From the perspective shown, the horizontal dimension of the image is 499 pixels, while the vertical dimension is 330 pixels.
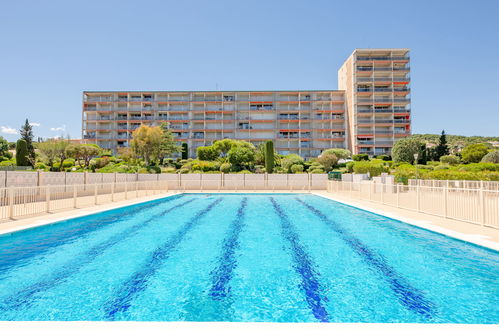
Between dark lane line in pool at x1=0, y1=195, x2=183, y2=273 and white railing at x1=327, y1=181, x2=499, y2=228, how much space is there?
40.6ft

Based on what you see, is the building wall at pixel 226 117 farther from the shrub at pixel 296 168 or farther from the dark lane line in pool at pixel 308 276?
the dark lane line in pool at pixel 308 276

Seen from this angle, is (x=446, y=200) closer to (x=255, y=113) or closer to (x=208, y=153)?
(x=208, y=153)

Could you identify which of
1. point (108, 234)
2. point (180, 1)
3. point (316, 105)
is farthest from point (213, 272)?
point (316, 105)

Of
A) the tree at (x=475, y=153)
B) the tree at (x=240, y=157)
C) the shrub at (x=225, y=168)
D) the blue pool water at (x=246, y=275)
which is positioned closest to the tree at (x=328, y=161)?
the tree at (x=240, y=157)

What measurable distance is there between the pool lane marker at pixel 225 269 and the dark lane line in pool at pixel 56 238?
14.3 ft

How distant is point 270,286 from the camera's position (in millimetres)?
4809

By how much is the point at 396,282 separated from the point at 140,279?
16.1ft

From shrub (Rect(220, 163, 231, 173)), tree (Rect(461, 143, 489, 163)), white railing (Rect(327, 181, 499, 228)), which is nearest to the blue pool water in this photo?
white railing (Rect(327, 181, 499, 228))

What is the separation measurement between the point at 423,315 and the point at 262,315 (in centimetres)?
230

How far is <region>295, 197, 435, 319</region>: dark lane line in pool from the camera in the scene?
3.98 metres

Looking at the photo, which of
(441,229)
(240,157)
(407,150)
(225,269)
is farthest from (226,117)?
(225,269)

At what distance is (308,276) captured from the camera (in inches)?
210

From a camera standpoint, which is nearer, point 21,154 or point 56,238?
point 56,238

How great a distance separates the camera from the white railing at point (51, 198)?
973cm
